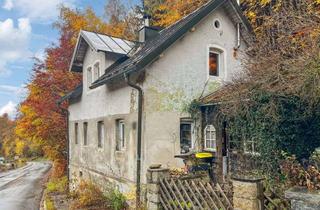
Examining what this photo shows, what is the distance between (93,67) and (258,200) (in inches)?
456

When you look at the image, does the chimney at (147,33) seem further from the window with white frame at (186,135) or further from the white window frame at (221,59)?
the window with white frame at (186,135)

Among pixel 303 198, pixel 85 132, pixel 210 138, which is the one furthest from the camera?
pixel 85 132

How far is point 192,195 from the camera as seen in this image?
24.7 feet

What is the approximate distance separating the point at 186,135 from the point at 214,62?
11.0 ft

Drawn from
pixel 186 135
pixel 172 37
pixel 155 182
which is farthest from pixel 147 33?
pixel 155 182

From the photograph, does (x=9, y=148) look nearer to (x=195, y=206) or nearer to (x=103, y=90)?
(x=103, y=90)

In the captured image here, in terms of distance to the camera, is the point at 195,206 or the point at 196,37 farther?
the point at 196,37

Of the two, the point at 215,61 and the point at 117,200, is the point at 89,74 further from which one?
the point at 117,200

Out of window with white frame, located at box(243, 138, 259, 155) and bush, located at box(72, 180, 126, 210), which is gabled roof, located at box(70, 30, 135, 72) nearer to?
bush, located at box(72, 180, 126, 210)

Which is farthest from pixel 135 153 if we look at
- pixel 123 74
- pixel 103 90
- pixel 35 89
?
pixel 35 89

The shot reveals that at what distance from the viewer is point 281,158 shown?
Answer: 29.9 feet

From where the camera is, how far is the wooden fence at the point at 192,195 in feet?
22.2

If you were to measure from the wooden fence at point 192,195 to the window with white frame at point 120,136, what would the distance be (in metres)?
4.34

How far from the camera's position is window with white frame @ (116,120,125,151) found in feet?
40.7
